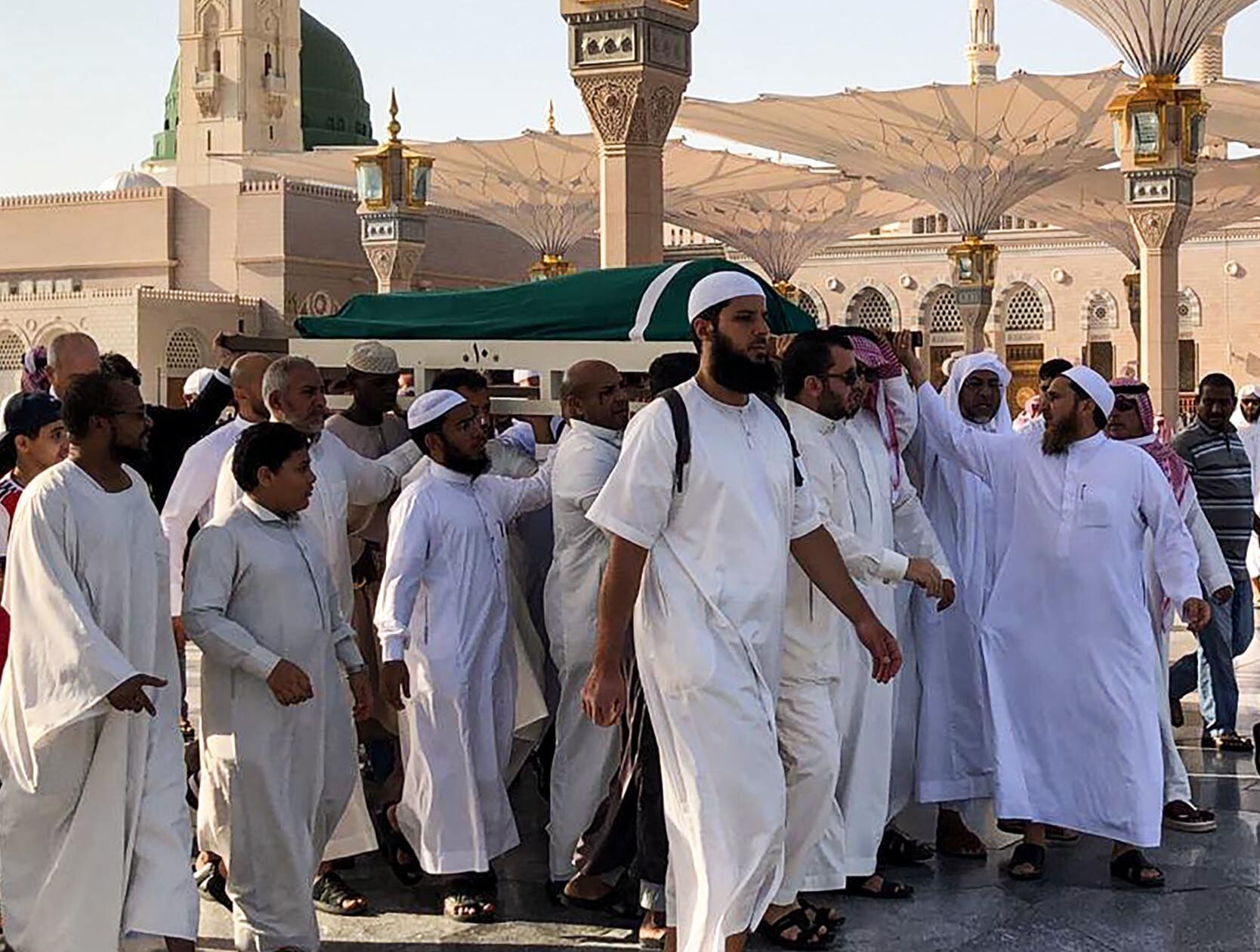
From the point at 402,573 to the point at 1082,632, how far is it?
5.90 feet

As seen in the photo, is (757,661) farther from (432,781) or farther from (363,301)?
(363,301)

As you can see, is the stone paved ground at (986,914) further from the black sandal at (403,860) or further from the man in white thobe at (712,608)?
the man in white thobe at (712,608)

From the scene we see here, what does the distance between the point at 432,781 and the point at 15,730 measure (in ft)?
3.59

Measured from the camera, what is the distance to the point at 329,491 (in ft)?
15.2

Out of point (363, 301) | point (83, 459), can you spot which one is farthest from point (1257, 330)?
point (83, 459)

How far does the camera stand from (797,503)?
12.3 feet

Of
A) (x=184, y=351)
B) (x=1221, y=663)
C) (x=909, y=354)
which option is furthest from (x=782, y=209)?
(x=909, y=354)

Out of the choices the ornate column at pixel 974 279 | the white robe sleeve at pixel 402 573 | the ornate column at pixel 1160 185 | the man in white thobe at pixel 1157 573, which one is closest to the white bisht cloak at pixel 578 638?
the white robe sleeve at pixel 402 573

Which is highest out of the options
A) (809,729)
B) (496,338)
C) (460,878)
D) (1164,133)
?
(1164,133)

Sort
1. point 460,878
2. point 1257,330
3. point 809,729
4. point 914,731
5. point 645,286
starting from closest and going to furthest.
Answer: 1. point 809,729
2. point 460,878
3. point 914,731
4. point 645,286
5. point 1257,330

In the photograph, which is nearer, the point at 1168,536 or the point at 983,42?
the point at 1168,536

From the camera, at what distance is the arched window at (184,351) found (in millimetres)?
35875

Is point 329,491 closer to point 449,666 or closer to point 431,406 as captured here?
point 431,406

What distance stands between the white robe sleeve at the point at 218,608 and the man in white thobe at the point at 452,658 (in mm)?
547
